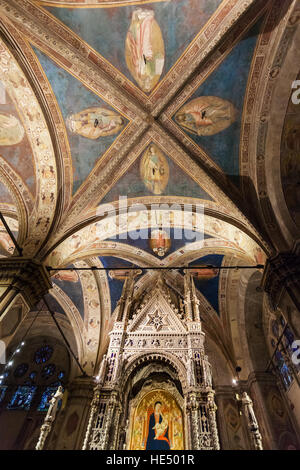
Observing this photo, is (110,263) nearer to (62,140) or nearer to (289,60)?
(62,140)

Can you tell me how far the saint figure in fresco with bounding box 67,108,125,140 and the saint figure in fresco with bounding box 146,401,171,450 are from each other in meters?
10.7

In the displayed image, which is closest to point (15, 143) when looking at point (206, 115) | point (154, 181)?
point (154, 181)

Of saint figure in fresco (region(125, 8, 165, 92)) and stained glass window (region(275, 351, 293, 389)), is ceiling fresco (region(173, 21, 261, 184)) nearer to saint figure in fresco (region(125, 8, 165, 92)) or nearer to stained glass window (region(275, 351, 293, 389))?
saint figure in fresco (region(125, 8, 165, 92))

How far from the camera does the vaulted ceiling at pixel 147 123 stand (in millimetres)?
6969

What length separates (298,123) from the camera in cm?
745

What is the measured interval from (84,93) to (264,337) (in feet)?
42.3

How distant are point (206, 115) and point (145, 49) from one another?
2.85 m

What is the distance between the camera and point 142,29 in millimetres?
7301

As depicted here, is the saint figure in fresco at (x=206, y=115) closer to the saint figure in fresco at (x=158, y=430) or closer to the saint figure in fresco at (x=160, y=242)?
the saint figure in fresco at (x=160, y=242)

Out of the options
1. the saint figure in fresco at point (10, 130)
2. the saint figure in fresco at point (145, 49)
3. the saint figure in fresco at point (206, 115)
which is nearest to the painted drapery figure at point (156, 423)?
the saint figure in fresco at point (206, 115)

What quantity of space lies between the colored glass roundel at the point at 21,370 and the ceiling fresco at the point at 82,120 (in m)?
11.6

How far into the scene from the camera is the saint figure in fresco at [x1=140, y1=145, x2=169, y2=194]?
31.4 feet

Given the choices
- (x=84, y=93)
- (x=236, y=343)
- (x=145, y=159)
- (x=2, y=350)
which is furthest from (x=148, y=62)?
(x=236, y=343)

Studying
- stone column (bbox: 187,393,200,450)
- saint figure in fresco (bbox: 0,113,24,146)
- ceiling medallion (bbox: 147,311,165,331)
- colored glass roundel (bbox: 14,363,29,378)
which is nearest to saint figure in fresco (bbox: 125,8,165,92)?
saint figure in fresco (bbox: 0,113,24,146)
